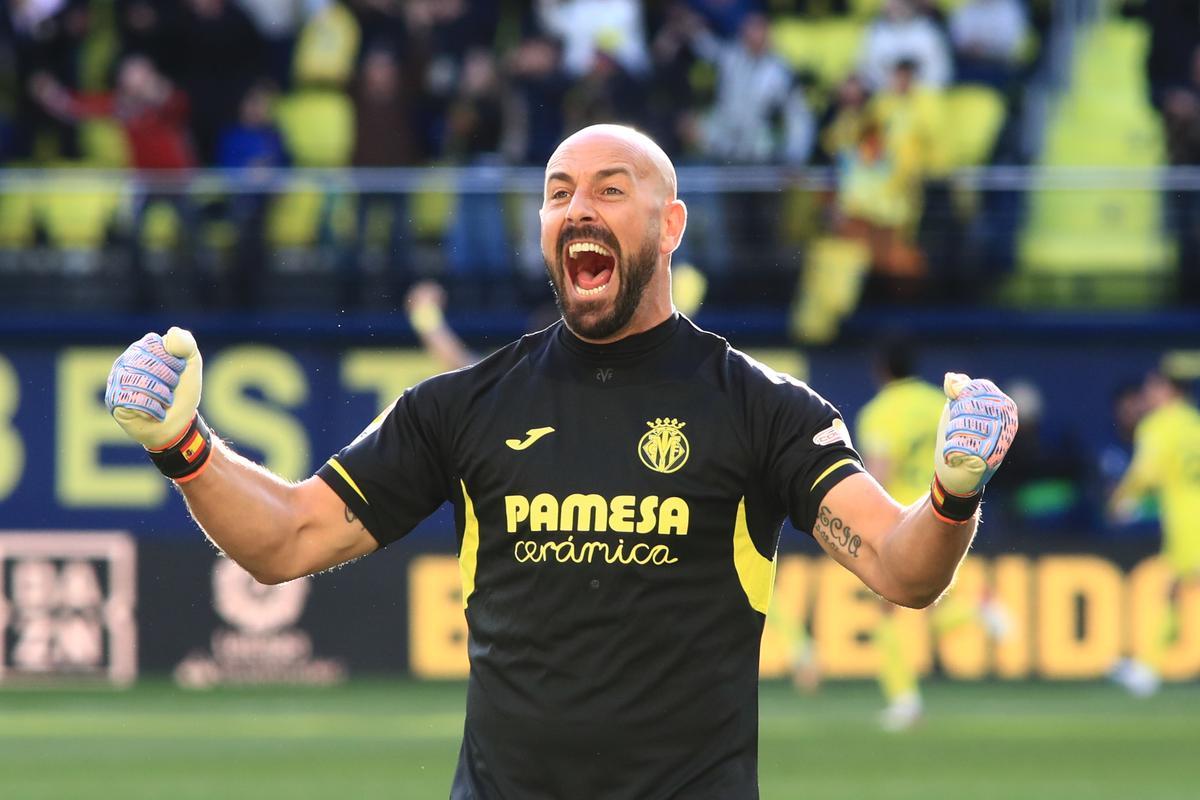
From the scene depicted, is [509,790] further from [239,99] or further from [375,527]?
[239,99]

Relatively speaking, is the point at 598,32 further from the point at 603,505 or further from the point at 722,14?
the point at 603,505

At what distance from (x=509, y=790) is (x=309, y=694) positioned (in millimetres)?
11078

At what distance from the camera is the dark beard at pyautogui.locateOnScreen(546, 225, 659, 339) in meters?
4.56

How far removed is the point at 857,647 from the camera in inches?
617

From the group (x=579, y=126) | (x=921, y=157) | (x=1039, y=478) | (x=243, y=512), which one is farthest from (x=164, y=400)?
(x=1039, y=478)

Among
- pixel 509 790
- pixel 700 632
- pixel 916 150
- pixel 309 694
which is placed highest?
pixel 916 150

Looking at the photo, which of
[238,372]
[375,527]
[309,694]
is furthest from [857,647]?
[375,527]

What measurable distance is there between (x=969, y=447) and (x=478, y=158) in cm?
1224

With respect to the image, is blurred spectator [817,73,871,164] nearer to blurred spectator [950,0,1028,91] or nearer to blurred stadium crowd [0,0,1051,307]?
blurred stadium crowd [0,0,1051,307]

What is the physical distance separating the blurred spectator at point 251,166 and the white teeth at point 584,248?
11.2 m

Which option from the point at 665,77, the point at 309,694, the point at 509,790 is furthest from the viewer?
the point at 665,77

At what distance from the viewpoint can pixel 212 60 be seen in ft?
55.2

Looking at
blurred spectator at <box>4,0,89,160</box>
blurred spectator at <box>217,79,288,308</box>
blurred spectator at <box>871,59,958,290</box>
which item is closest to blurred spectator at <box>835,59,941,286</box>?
blurred spectator at <box>871,59,958,290</box>

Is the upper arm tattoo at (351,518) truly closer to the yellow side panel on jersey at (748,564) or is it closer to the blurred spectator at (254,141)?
the yellow side panel on jersey at (748,564)
